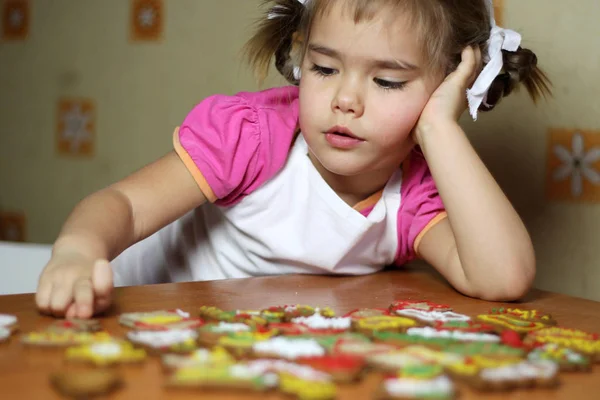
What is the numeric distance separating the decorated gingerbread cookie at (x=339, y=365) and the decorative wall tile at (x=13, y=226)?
4.98 feet

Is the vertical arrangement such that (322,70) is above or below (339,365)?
above

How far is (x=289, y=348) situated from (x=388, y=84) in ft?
1.55

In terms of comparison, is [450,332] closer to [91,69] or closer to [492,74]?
[492,74]

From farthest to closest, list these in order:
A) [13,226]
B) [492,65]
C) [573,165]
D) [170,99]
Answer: [13,226], [170,99], [573,165], [492,65]

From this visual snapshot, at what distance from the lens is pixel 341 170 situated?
0.96 meters

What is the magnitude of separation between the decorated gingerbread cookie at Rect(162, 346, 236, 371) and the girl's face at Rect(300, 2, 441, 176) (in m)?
0.45

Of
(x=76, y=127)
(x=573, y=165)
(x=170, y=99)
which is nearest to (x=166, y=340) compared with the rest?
(x=573, y=165)

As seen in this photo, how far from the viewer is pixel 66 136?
1.81 m

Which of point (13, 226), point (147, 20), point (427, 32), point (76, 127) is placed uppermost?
point (147, 20)

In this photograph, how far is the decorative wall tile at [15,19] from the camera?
1.84 meters

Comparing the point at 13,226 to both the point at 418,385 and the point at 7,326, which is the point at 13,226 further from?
the point at 418,385

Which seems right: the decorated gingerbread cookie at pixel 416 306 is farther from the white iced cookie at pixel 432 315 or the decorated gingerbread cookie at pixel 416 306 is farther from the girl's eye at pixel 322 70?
the girl's eye at pixel 322 70

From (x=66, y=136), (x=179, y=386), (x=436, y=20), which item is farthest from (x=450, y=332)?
(x=66, y=136)

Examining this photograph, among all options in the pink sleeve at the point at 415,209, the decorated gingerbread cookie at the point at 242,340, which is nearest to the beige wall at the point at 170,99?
the pink sleeve at the point at 415,209
